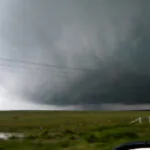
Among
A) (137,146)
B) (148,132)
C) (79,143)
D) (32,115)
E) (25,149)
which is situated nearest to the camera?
(137,146)

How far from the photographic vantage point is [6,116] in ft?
75.8

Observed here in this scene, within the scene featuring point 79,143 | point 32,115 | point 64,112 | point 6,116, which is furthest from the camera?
point 64,112

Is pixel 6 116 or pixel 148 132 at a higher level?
pixel 6 116

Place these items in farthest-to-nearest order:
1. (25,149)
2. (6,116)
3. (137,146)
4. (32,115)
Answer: (32,115) → (6,116) → (25,149) → (137,146)

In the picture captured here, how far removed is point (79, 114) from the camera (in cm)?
2608

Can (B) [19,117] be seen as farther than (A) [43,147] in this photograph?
Yes

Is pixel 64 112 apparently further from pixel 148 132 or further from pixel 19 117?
pixel 148 132

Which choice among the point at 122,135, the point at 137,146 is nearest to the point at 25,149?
the point at 122,135

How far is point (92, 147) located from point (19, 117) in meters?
16.5

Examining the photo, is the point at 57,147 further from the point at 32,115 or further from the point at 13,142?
the point at 32,115

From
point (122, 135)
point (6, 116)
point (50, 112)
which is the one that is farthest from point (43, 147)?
point (50, 112)

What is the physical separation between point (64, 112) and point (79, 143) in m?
17.3

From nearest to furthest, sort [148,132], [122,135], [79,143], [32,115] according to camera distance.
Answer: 1. [79,143]
2. [122,135]
3. [148,132]
4. [32,115]

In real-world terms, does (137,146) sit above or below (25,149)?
above
